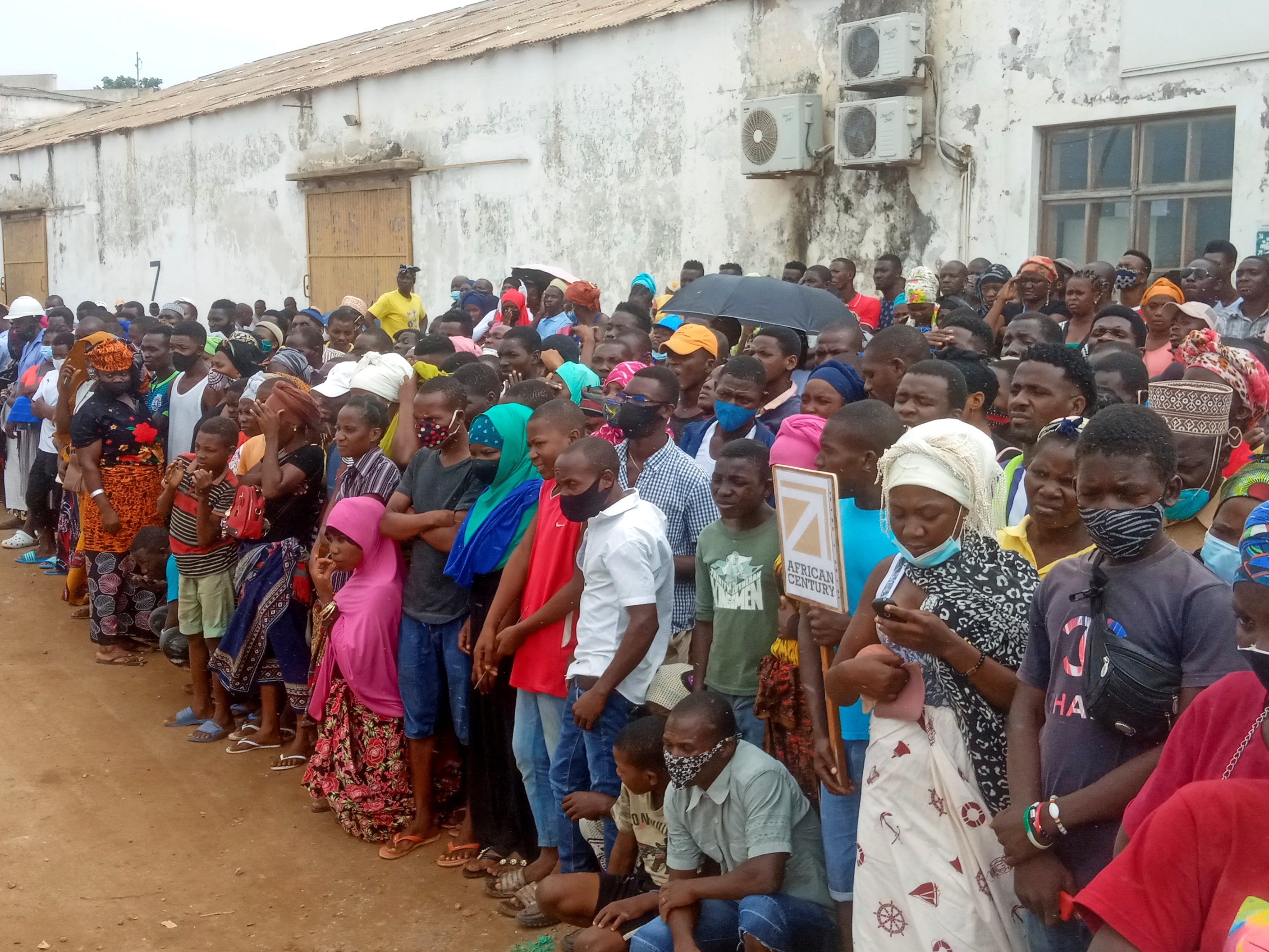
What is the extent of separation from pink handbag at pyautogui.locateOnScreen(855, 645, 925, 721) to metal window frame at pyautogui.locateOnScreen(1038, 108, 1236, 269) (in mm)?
6743

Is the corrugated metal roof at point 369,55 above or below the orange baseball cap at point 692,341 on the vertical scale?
above

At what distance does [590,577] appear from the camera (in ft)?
13.7

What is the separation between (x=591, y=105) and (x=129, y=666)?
806 centimetres

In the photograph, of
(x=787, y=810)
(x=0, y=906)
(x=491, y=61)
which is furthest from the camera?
(x=491, y=61)

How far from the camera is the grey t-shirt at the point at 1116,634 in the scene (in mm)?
2301

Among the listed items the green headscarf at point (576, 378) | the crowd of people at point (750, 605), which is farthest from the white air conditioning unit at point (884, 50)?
the green headscarf at point (576, 378)

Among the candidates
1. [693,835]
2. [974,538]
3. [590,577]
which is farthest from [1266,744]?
[590,577]

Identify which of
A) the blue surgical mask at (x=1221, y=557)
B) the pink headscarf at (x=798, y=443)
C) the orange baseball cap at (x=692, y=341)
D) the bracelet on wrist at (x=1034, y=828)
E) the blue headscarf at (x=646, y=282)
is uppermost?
the blue headscarf at (x=646, y=282)

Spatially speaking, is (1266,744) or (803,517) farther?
→ (803,517)

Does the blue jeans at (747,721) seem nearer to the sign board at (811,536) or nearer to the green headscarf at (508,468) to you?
the sign board at (811,536)

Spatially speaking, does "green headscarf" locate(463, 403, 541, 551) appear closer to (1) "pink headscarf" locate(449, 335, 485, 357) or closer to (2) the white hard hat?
(1) "pink headscarf" locate(449, 335, 485, 357)

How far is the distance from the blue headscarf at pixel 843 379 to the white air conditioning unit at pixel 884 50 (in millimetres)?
5948

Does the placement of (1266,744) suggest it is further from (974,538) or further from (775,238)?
(775,238)

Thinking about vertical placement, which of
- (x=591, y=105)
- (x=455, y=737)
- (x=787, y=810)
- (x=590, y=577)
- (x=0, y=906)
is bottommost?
(x=0, y=906)
